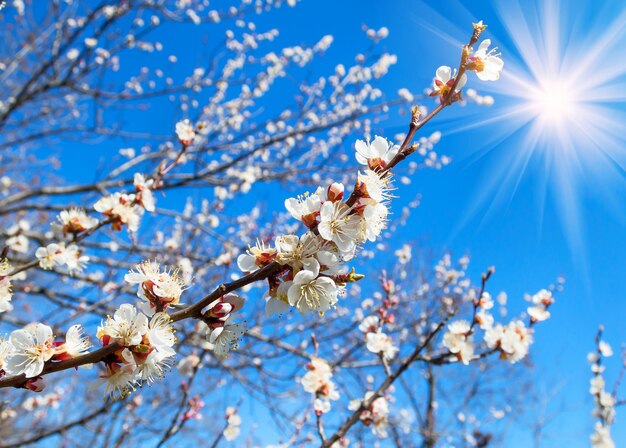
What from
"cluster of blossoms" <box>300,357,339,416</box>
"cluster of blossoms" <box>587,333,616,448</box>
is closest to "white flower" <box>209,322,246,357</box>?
"cluster of blossoms" <box>300,357,339,416</box>

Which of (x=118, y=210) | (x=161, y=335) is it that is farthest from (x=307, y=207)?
(x=118, y=210)

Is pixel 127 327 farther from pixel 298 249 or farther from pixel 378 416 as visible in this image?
pixel 378 416

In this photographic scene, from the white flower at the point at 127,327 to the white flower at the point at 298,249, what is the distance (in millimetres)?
395

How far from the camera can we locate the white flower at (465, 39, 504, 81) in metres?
1.33

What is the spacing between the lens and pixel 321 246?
1120mm

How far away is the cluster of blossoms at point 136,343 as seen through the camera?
1.09 metres

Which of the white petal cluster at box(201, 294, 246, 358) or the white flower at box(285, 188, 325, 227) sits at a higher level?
the white flower at box(285, 188, 325, 227)

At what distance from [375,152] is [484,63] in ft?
1.51

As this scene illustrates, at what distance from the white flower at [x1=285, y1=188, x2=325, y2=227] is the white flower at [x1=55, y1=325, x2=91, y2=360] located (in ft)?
2.35

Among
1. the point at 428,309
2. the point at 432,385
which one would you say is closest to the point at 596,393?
the point at 428,309

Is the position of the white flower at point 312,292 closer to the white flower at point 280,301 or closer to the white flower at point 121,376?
the white flower at point 280,301

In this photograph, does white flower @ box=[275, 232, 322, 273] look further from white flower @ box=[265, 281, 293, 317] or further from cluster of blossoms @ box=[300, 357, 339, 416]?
cluster of blossoms @ box=[300, 357, 339, 416]

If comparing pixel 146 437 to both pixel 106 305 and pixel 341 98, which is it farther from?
pixel 341 98

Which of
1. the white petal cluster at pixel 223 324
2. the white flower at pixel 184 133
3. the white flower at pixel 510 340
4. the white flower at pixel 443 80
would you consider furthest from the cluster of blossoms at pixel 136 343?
the white flower at pixel 510 340
